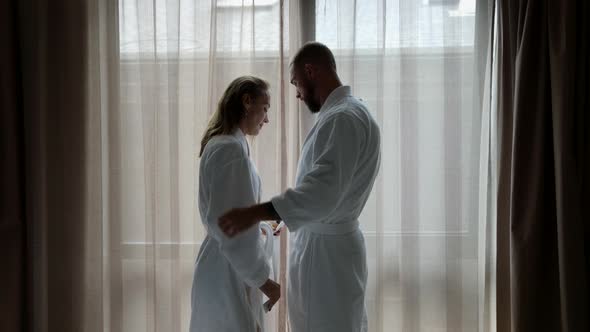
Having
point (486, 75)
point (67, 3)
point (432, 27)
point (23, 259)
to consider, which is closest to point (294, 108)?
point (432, 27)

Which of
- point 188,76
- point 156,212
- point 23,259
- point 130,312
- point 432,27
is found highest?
point 432,27

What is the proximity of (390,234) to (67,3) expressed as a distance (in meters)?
1.65

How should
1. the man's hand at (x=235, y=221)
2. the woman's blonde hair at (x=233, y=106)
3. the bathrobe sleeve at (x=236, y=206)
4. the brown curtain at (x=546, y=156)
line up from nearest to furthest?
1. the man's hand at (x=235, y=221)
2. the bathrobe sleeve at (x=236, y=206)
3. the woman's blonde hair at (x=233, y=106)
4. the brown curtain at (x=546, y=156)

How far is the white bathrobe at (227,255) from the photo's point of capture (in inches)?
65.1

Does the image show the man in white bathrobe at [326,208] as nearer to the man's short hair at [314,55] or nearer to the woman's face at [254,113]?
the man's short hair at [314,55]

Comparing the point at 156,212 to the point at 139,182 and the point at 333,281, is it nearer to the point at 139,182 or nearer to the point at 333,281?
the point at 139,182

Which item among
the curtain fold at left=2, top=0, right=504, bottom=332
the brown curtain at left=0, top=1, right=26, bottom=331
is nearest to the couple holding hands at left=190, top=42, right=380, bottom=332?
the curtain fold at left=2, top=0, right=504, bottom=332

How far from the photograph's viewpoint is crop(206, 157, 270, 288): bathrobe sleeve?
1648 millimetres

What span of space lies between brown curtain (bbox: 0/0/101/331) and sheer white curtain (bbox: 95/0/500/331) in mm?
116

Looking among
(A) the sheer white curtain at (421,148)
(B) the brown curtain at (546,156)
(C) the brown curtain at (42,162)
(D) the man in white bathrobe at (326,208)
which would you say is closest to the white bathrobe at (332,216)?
(D) the man in white bathrobe at (326,208)

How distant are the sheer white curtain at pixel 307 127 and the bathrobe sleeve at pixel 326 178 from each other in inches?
24.0

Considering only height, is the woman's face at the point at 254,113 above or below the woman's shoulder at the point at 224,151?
above

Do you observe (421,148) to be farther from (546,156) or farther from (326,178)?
(326,178)

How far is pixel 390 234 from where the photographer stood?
7.34 ft
